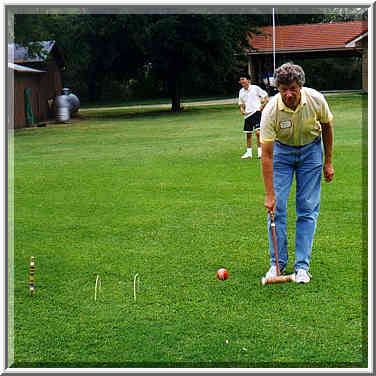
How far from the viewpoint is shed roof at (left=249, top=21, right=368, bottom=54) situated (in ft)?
132

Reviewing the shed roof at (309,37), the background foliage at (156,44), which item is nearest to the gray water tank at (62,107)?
the background foliage at (156,44)

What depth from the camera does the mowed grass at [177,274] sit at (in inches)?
185

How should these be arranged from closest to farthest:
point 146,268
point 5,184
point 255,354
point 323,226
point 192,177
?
point 5,184 < point 255,354 < point 146,268 < point 323,226 < point 192,177

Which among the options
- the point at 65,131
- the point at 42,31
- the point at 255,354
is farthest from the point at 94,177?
the point at 42,31

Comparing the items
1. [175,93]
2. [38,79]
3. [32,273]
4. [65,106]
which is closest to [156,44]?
[175,93]

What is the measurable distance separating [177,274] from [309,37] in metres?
37.6

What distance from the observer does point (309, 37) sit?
41.8 m

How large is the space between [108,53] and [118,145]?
720 inches

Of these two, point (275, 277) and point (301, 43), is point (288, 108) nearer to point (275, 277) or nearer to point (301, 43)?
point (275, 277)

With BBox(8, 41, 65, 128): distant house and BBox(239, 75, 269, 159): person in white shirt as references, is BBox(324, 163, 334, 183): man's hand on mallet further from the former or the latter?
BBox(8, 41, 65, 128): distant house

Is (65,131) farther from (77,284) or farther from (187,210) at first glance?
(77,284)

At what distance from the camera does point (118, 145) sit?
1966 centimetres

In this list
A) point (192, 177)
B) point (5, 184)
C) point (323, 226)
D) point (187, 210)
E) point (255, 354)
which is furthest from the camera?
point (192, 177)

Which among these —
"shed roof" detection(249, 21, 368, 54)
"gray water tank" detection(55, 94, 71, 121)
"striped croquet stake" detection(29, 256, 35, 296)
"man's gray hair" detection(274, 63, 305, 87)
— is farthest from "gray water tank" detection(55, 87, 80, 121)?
"man's gray hair" detection(274, 63, 305, 87)
